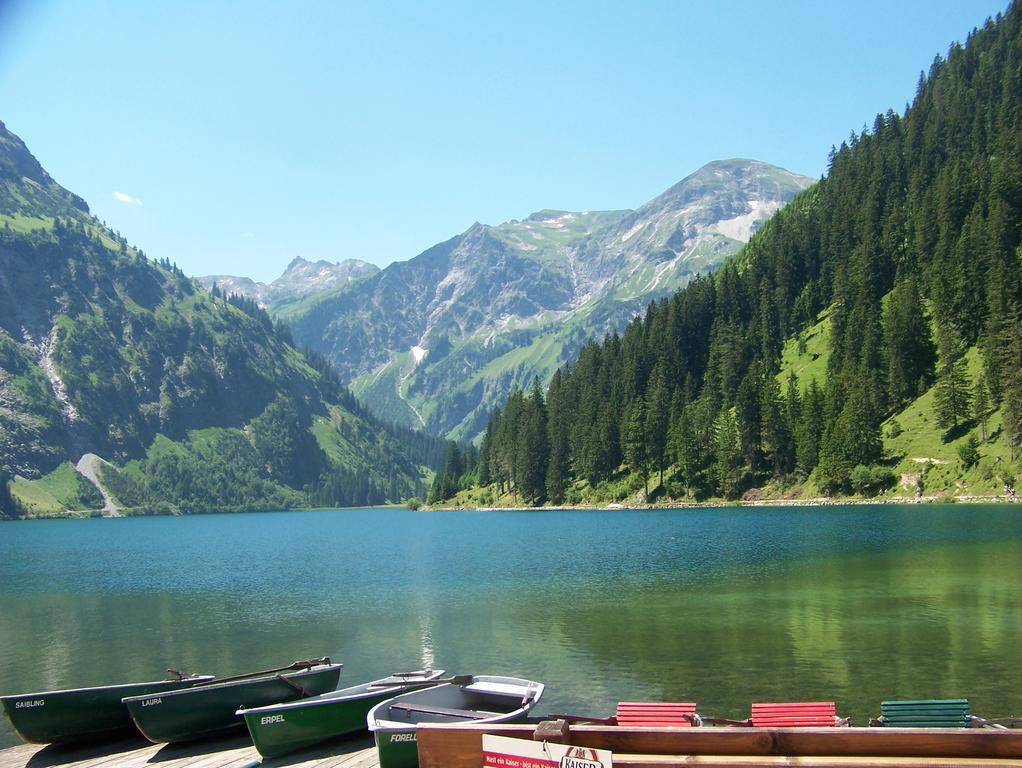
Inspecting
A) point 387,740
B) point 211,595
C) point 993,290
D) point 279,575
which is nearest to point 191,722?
point 387,740

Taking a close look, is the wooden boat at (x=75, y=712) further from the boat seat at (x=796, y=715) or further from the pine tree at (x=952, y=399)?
the pine tree at (x=952, y=399)

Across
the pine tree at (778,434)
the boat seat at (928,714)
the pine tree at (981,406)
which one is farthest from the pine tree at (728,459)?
the boat seat at (928,714)

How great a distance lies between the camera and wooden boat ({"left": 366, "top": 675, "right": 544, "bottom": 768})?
60.6ft

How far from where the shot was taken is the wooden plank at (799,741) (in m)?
10.7

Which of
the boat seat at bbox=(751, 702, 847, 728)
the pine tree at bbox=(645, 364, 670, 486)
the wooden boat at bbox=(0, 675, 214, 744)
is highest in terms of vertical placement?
the pine tree at bbox=(645, 364, 670, 486)

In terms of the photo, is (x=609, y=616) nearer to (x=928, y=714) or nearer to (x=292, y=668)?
(x=292, y=668)

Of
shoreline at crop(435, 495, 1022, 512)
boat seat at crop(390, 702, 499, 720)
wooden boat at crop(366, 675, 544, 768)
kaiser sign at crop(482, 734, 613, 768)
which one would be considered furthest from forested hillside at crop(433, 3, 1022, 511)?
kaiser sign at crop(482, 734, 613, 768)

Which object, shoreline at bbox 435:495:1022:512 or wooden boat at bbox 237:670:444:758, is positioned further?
shoreline at bbox 435:495:1022:512

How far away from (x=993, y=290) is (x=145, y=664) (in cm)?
14282

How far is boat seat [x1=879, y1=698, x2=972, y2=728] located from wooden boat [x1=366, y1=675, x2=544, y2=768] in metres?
8.45

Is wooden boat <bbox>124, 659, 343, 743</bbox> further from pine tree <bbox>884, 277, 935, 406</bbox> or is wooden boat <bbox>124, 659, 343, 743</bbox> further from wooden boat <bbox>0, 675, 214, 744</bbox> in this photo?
pine tree <bbox>884, 277, 935, 406</bbox>

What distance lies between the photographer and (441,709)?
2128cm

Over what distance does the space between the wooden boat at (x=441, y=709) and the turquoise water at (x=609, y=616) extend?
20.6 feet

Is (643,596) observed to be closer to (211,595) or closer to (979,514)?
(211,595)
